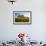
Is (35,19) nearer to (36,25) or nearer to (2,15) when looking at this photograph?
(36,25)

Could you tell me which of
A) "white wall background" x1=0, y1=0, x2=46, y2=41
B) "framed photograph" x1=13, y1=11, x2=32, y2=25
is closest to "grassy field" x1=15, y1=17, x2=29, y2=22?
"framed photograph" x1=13, y1=11, x2=32, y2=25

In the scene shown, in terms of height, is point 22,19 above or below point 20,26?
above

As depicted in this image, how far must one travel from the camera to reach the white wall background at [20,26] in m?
5.86

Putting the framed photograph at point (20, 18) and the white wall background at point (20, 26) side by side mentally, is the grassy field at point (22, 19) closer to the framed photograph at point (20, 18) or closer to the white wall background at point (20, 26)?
the framed photograph at point (20, 18)

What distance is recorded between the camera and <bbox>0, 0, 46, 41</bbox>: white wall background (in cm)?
586

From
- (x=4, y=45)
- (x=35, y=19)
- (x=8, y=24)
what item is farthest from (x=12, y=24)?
(x=4, y=45)

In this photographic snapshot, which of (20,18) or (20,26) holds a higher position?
(20,18)

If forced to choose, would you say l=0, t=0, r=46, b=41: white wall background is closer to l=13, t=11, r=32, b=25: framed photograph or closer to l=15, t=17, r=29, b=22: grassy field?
l=13, t=11, r=32, b=25: framed photograph

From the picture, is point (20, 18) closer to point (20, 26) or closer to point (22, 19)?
point (22, 19)

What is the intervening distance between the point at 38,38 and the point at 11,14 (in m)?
1.44

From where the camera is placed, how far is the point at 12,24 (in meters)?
5.90

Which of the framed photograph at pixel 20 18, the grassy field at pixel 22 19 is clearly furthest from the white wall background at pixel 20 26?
Result: the grassy field at pixel 22 19

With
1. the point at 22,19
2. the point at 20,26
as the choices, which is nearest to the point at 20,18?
the point at 22,19

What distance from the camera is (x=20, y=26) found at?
590 cm
